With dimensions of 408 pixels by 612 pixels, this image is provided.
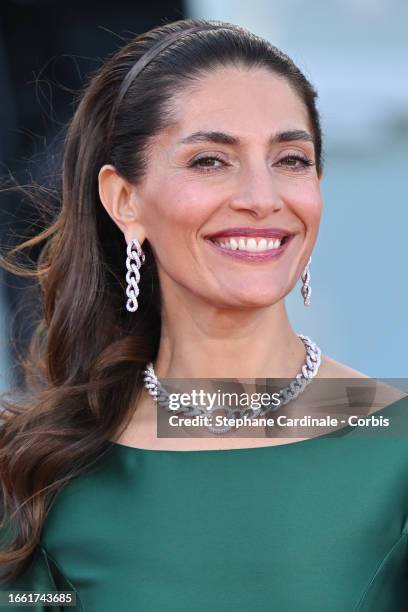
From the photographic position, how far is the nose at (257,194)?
2080 millimetres

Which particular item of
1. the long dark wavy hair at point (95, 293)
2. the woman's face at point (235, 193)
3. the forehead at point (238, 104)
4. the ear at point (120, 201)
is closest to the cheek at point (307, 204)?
the woman's face at point (235, 193)

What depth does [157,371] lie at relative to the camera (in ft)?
7.99

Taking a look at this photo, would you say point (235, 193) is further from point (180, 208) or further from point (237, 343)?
point (237, 343)

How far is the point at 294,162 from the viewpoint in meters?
2.21

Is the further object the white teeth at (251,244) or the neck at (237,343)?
the neck at (237,343)

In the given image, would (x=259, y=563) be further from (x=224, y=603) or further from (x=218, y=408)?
(x=218, y=408)

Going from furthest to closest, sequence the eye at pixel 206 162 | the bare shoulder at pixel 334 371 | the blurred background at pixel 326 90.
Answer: the blurred background at pixel 326 90, the bare shoulder at pixel 334 371, the eye at pixel 206 162

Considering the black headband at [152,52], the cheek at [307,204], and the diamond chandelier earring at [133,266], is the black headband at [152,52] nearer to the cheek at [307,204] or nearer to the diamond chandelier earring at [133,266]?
the diamond chandelier earring at [133,266]

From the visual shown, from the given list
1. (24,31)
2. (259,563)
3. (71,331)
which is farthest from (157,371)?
(24,31)

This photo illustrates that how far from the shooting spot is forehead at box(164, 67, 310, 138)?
7.06 ft

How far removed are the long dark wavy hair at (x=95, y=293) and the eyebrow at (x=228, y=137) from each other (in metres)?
0.11

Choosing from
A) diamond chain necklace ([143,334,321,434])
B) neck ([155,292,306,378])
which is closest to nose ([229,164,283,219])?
neck ([155,292,306,378])

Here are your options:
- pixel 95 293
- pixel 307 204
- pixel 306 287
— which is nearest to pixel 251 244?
pixel 307 204

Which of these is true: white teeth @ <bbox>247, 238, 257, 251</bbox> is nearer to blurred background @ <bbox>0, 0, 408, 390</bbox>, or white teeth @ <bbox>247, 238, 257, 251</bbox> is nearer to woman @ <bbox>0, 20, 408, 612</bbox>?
woman @ <bbox>0, 20, 408, 612</bbox>
